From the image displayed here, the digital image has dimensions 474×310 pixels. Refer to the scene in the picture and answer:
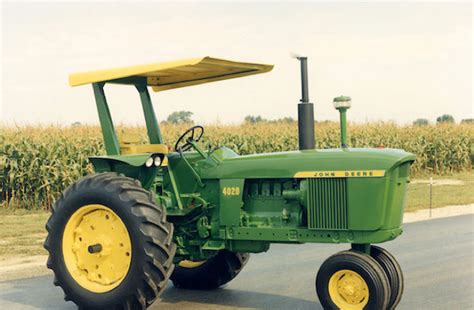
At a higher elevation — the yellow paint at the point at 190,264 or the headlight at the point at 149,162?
the headlight at the point at 149,162

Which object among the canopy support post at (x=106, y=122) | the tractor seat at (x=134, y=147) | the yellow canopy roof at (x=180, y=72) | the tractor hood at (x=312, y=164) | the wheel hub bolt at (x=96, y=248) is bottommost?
the wheel hub bolt at (x=96, y=248)

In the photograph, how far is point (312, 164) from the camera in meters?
7.01

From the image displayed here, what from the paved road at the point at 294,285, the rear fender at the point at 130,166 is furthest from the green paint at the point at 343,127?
the rear fender at the point at 130,166

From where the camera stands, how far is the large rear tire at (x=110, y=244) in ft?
21.7

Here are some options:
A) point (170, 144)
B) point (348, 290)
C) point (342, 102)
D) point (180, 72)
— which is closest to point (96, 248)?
point (180, 72)

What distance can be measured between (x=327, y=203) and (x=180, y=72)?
7.10 feet

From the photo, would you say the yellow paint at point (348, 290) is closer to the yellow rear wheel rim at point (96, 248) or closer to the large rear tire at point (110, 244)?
the large rear tire at point (110, 244)

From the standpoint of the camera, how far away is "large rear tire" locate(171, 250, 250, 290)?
8.16m

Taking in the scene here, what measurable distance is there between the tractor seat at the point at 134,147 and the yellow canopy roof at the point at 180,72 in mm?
665

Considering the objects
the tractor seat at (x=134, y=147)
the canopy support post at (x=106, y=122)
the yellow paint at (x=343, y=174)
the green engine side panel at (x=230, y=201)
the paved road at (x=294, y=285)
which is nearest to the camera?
the yellow paint at (x=343, y=174)

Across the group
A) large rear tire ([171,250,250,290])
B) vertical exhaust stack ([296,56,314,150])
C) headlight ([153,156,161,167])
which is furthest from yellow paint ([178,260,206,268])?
vertical exhaust stack ([296,56,314,150])

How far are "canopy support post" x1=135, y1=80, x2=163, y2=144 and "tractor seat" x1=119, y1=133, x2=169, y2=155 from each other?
41 cm

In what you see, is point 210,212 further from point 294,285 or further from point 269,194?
point 294,285

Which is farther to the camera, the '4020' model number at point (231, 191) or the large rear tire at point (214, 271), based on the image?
the large rear tire at point (214, 271)
